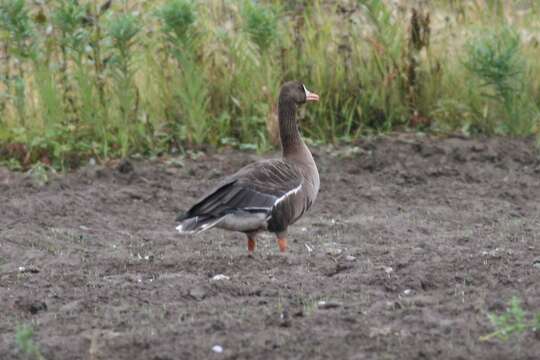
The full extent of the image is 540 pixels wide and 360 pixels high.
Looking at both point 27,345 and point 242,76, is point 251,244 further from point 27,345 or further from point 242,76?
point 242,76

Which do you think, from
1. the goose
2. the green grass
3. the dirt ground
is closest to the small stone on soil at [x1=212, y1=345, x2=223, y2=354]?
the dirt ground

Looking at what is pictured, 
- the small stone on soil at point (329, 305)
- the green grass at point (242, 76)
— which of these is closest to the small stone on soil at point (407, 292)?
the small stone on soil at point (329, 305)

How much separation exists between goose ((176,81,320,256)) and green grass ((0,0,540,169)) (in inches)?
118

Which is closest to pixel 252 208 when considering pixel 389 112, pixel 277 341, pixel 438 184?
pixel 277 341

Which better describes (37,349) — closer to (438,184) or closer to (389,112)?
(438,184)

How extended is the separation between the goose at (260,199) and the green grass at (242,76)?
3.00m

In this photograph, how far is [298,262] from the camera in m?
6.67

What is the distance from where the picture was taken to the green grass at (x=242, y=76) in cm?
1023

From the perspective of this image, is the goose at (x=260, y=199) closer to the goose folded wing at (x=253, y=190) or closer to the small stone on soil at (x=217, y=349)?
→ the goose folded wing at (x=253, y=190)

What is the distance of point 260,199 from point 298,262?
0.55 m

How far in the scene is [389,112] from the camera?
11133 mm

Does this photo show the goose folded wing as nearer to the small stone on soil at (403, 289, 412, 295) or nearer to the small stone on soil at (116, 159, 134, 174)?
the small stone on soil at (403, 289, 412, 295)

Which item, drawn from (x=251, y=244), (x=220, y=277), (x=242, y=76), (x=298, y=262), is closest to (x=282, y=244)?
(x=251, y=244)

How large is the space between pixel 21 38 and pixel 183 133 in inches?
73.4
